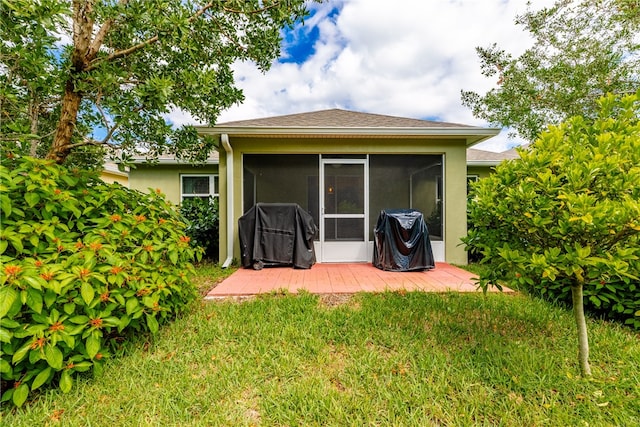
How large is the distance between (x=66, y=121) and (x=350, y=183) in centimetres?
437

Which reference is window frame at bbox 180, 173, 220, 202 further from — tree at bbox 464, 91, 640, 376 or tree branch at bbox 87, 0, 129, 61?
tree at bbox 464, 91, 640, 376

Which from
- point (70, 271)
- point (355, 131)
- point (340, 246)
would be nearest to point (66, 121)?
point (70, 271)

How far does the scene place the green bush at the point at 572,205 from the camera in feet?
5.04

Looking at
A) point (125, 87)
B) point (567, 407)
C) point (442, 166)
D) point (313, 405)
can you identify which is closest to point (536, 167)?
point (567, 407)

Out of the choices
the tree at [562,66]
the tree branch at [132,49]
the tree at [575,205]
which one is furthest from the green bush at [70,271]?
the tree at [562,66]

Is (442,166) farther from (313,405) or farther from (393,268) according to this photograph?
(313,405)

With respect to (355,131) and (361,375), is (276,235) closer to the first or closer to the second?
(355,131)

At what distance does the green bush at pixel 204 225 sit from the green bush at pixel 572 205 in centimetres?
550

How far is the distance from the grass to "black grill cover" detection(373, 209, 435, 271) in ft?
6.19

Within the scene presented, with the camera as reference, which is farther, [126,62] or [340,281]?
[340,281]

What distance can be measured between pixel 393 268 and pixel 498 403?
3.06 m

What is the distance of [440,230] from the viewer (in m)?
5.54

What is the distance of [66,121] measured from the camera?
2768mm

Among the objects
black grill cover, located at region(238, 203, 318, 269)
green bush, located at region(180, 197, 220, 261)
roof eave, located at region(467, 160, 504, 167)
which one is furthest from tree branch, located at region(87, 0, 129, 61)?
roof eave, located at region(467, 160, 504, 167)
